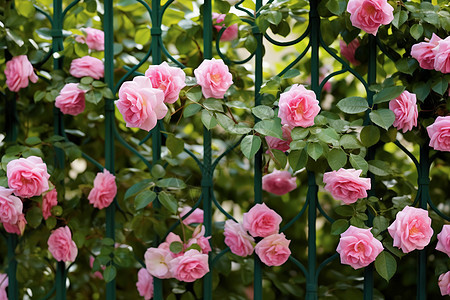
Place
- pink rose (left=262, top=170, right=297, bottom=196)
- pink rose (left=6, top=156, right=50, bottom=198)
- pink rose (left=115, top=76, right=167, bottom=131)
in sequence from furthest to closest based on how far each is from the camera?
pink rose (left=262, top=170, right=297, bottom=196) < pink rose (left=6, top=156, right=50, bottom=198) < pink rose (left=115, top=76, right=167, bottom=131)

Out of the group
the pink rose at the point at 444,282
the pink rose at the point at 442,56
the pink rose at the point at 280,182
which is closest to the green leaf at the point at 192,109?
the pink rose at the point at 280,182

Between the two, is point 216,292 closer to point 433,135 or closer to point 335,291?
point 335,291

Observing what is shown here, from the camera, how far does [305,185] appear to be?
1.92 metres

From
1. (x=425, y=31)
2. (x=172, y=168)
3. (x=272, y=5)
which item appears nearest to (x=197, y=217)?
(x=172, y=168)

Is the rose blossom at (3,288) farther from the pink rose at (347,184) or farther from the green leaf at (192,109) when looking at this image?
the pink rose at (347,184)

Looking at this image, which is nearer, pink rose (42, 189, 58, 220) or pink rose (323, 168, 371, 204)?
pink rose (323, 168, 371, 204)

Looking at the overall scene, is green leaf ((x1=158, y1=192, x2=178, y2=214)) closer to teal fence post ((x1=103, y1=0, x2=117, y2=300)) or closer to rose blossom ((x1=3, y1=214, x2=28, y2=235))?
teal fence post ((x1=103, y1=0, x2=117, y2=300))

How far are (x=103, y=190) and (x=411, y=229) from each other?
77cm

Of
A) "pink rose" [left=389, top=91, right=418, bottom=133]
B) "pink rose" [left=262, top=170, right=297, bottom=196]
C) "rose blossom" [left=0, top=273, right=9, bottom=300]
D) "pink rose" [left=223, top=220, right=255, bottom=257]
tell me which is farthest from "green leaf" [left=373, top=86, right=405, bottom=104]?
"rose blossom" [left=0, top=273, right=9, bottom=300]

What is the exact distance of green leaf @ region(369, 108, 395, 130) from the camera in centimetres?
128

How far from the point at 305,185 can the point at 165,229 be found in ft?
2.12

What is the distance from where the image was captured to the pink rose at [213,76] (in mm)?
1302

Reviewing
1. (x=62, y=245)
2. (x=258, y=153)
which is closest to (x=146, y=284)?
(x=62, y=245)

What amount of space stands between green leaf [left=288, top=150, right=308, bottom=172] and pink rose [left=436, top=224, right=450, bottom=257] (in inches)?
14.7
